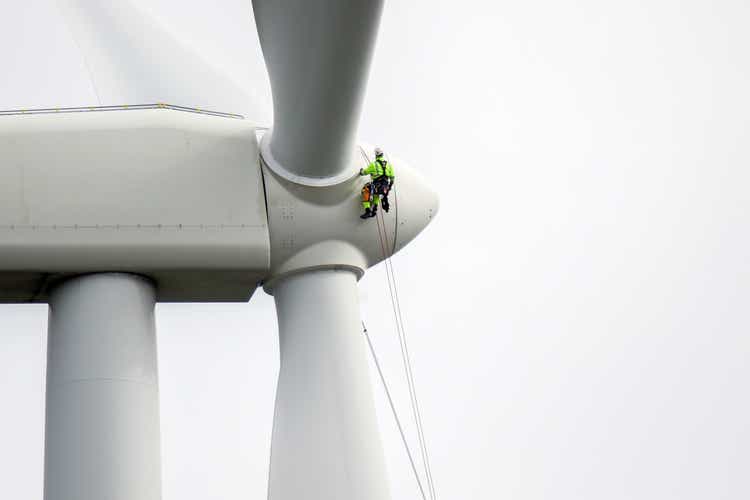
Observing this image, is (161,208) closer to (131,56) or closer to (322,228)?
(322,228)

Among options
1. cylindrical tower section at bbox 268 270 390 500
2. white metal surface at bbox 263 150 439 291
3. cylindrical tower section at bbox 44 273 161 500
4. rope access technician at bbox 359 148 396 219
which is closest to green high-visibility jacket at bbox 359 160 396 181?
rope access technician at bbox 359 148 396 219

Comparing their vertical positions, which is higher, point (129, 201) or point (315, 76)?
point (129, 201)

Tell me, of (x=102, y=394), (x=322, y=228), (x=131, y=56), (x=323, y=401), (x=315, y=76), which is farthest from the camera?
(x=131, y=56)

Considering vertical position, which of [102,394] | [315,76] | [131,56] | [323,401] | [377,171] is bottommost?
[323,401]

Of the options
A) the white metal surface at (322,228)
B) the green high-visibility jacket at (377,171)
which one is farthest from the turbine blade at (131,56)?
the green high-visibility jacket at (377,171)

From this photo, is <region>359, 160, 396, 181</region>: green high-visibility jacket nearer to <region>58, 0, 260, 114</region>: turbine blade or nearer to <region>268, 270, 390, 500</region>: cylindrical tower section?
<region>268, 270, 390, 500</region>: cylindrical tower section

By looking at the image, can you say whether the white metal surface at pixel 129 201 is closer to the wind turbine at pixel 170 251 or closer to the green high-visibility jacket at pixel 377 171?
the wind turbine at pixel 170 251

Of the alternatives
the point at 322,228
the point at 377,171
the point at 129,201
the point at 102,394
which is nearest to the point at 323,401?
the point at 322,228

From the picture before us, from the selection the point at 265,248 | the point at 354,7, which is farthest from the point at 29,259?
the point at 354,7
